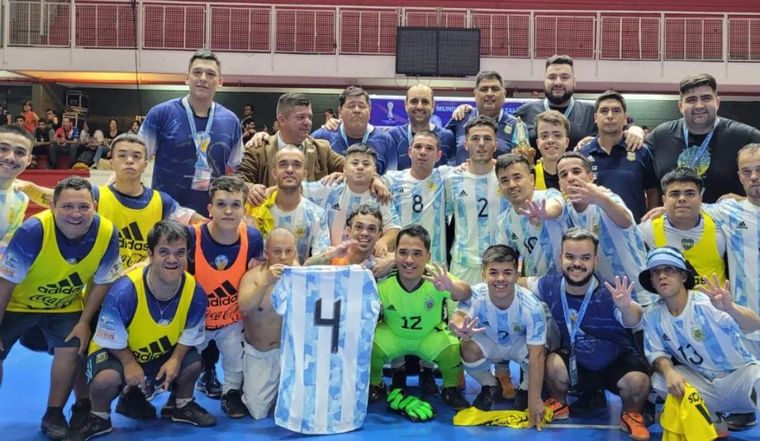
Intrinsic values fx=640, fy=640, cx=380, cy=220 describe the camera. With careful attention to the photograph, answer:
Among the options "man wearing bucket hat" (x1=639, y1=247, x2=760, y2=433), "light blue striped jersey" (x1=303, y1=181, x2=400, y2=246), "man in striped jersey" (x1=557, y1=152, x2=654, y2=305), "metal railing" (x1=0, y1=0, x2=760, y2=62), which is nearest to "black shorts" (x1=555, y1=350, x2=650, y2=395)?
"man wearing bucket hat" (x1=639, y1=247, x2=760, y2=433)

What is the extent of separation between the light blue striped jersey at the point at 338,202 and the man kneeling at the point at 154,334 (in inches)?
53.7

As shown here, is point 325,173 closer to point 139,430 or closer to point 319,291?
point 319,291

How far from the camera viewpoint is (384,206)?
17.2ft

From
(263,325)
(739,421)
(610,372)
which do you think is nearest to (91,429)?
(263,325)

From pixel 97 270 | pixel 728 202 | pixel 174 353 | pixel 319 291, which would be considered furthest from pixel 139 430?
pixel 728 202

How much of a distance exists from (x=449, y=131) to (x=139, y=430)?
389cm

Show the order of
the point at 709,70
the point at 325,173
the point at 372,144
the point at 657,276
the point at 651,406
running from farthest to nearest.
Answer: the point at 709,70, the point at 372,144, the point at 325,173, the point at 651,406, the point at 657,276

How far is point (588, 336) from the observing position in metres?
4.57

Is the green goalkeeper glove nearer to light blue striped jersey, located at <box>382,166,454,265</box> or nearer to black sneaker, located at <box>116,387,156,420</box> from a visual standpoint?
light blue striped jersey, located at <box>382,166,454,265</box>

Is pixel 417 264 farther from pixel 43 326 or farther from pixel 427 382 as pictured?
pixel 43 326

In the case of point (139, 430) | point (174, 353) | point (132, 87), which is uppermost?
point (132, 87)

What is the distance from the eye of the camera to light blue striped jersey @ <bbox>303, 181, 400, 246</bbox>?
528 centimetres

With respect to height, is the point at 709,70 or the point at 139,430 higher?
the point at 709,70

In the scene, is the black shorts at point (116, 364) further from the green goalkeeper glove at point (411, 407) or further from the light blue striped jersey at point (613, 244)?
the light blue striped jersey at point (613, 244)
